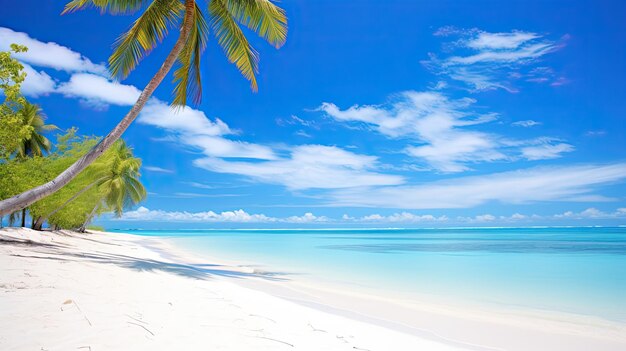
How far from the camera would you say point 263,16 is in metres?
8.67

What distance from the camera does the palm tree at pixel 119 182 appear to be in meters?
23.5

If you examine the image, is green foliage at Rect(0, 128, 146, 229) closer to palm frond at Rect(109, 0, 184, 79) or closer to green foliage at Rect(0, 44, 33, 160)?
green foliage at Rect(0, 44, 33, 160)

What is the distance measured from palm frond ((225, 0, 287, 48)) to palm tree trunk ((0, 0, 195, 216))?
1.12m

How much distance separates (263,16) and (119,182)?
68.4 feet

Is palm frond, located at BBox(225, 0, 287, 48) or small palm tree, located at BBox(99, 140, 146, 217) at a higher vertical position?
palm frond, located at BBox(225, 0, 287, 48)

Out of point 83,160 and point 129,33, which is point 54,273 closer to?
point 83,160

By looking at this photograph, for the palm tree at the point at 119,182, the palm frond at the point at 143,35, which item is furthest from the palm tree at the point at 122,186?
the palm frond at the point at 143,35

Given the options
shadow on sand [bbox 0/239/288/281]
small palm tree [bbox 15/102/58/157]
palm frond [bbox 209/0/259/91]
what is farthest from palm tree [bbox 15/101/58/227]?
palm frond [bbox 209/0/259/91]

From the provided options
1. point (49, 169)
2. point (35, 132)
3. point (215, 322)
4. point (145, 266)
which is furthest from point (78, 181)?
point (215, 322)

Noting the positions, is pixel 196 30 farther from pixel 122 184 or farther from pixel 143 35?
pixel 122 184

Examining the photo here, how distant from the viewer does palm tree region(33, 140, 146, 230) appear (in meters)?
23.5

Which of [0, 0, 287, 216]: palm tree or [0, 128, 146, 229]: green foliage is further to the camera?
[0, 128, 146, 229]: green foliage

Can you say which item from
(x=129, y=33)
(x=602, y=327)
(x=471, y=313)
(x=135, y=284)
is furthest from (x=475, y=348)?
(x=129, y=33)

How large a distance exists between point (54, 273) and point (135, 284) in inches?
56.6
